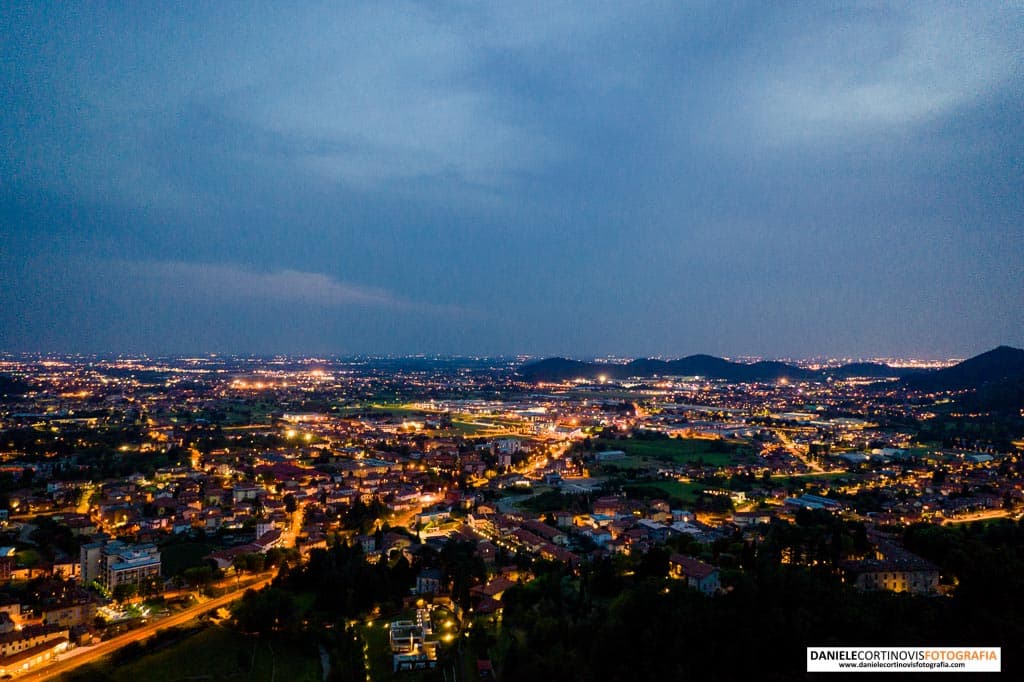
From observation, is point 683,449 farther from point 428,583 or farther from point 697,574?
point 428,583

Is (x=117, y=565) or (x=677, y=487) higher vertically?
(x=117, y=565)

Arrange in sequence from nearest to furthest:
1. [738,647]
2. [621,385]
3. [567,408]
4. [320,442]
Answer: [738,647]
[320,442]
[567,408]
[621,385]

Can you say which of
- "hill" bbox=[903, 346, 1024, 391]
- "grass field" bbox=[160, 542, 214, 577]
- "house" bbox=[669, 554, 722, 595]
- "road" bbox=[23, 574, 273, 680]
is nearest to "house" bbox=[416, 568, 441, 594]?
"road" bbox=[23, 574, 273, 680]

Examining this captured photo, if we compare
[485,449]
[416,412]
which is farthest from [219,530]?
[416,412]

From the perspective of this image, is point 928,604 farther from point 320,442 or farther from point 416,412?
point 416,412

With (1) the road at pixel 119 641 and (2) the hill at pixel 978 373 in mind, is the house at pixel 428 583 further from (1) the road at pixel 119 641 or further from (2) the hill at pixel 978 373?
(2) the hill at pixel 978 373

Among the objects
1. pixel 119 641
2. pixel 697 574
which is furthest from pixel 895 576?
pixel 119 641

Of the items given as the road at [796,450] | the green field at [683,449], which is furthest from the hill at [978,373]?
the green field at [683,449]
